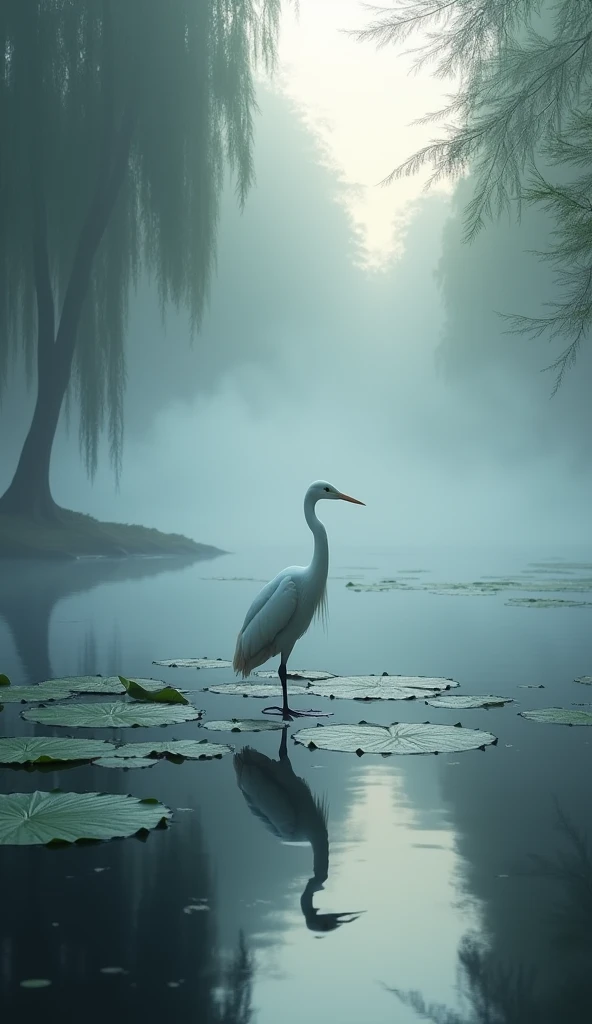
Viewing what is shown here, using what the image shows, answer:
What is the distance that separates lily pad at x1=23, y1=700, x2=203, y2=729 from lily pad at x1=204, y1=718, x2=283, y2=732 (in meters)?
0.06

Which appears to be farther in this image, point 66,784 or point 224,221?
point 224,221

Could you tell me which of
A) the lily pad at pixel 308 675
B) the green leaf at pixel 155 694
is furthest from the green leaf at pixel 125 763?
the lily pad at pixel 308 675

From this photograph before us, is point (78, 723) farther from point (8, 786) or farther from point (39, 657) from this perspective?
point (39, 657)

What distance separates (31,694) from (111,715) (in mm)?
471

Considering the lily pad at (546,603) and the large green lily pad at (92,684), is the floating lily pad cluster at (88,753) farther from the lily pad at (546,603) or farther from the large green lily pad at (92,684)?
the lily pad at (546,603)

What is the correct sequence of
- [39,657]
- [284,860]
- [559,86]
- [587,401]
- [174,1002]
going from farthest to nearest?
1. [587,401]
2. [559,86]
3. [39,657]
4. [284,860]
5. [174,1002]

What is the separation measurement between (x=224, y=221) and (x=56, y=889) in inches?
699

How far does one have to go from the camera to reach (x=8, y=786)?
211cm

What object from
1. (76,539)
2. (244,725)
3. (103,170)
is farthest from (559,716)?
(103,170)

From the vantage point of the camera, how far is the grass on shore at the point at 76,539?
1180 cm

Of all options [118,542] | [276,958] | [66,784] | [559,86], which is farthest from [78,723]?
[118,542]

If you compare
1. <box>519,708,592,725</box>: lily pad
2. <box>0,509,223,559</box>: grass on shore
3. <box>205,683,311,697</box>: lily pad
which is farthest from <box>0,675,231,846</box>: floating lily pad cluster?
<box>0,509,223,559</box>: grass on shore

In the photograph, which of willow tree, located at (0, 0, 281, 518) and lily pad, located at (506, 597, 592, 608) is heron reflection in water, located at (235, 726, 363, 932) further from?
willow tree, located at (0, 0, 281, 518)

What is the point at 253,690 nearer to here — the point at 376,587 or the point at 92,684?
the point at 92,684
